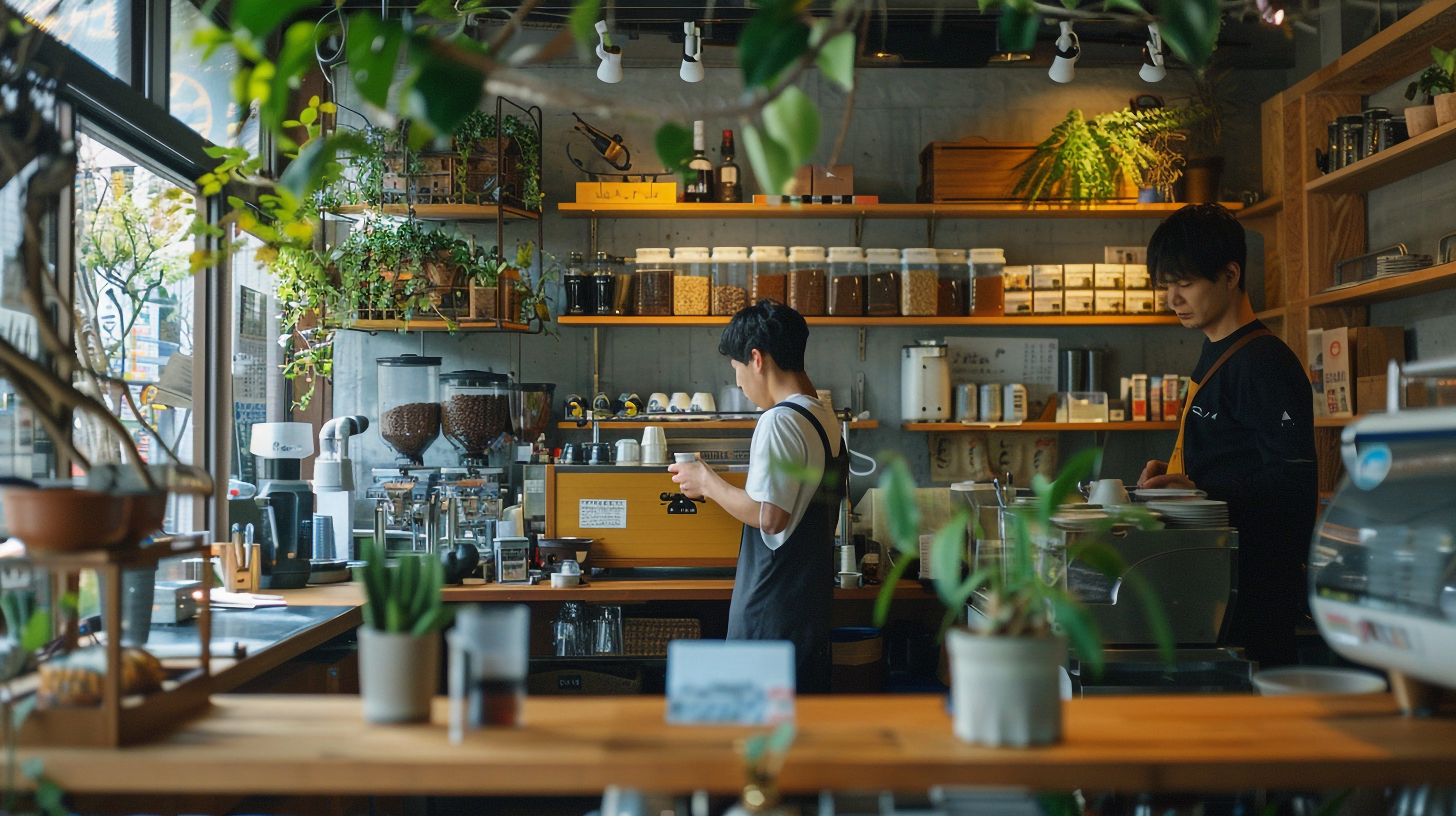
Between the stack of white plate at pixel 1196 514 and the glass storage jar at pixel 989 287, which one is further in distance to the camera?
the glass storage jar at pixel 989 287

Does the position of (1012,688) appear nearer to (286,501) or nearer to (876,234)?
(286,501)

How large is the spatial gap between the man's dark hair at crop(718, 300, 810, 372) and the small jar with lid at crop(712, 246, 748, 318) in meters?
1.42

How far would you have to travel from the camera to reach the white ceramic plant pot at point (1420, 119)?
312cm

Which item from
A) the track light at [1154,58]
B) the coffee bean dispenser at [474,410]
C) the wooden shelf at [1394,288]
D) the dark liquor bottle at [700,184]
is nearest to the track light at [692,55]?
the dark liquor bottle at [700,184]

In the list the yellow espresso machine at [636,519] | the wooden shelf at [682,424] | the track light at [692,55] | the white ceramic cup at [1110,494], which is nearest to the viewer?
the white ceramic cup at [1110,494]

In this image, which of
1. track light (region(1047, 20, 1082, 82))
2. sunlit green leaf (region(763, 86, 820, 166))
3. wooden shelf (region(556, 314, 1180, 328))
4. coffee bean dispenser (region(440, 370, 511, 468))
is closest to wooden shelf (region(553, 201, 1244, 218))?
wooden shelf (region(556, 314, 1180, 328))

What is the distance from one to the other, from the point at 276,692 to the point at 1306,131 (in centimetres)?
408

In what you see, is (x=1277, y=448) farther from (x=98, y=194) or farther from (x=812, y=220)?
(x=98, y=194)

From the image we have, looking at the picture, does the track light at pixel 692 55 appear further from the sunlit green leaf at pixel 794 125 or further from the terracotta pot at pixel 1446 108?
the sunlit green leaf at pixel 794 125

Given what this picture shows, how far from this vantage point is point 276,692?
267 cm

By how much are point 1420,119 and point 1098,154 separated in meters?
1.22

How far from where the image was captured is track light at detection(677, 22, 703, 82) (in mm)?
3793

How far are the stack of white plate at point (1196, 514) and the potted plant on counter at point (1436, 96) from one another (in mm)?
1697

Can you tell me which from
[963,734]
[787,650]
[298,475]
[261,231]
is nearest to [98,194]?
[298,475]
